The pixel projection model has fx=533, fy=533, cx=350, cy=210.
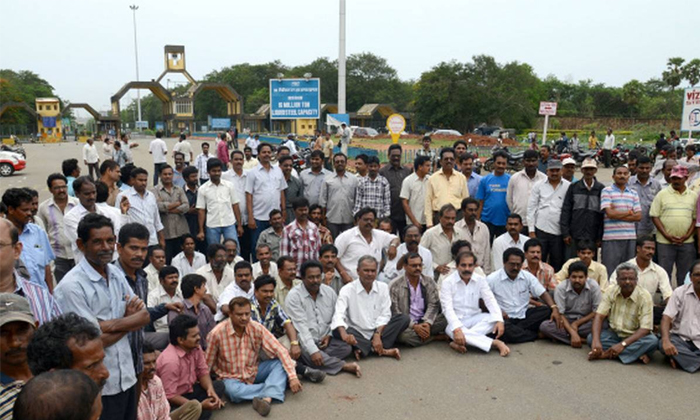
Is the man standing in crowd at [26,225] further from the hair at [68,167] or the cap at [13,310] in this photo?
the hair at [68,167]

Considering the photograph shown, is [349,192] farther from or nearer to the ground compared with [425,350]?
farther from the ground

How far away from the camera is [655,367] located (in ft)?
16.7

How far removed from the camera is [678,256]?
21.1 ft

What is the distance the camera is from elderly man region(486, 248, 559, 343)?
5840 mm

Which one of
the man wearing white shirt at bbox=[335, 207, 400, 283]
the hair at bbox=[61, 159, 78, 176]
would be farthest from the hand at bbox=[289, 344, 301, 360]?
the hair at bbox=[61, 159, 78, 176]

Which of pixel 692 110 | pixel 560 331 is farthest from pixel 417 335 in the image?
pixel 692 110

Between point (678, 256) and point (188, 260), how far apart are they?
5.84m

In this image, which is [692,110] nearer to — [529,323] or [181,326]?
[529,323]

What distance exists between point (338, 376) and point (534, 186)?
3.60 metres

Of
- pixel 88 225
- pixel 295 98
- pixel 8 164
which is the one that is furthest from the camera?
pixel 8 164

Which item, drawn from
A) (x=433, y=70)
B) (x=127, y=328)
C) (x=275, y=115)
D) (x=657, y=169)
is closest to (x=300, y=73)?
(x=433, y=70)

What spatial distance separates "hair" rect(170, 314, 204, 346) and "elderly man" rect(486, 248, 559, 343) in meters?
3.31

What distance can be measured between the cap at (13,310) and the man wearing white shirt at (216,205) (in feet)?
15.2

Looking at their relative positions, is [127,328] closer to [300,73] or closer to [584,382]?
[584,382]
